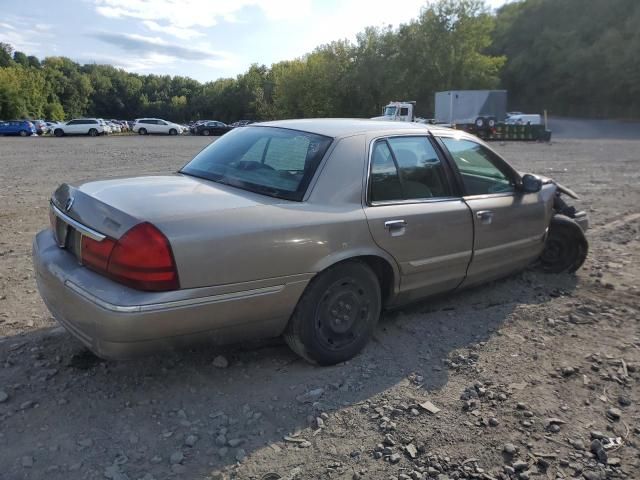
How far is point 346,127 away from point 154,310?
1896 millimetres

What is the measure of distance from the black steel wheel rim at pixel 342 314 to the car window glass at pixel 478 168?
1.35 m

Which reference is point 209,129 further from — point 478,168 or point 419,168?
point 419,168

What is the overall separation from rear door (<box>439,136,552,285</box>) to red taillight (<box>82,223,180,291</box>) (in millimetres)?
2377

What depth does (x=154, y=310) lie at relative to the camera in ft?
8.92

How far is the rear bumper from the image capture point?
272 centimetres

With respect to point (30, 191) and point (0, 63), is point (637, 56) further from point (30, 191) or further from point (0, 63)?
point (0, 63)

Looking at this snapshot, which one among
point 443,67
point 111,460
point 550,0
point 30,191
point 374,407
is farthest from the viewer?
point 550,0

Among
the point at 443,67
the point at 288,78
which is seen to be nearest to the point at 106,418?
the point at 443,67

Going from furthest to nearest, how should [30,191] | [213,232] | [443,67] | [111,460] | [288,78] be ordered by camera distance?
[288,78]
[443,67]
[30,191]
[213,232]
[111,460]

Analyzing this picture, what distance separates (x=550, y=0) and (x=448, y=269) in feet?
292

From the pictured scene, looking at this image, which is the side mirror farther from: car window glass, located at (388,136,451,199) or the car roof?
car window glass, located at (388,136,451,199)

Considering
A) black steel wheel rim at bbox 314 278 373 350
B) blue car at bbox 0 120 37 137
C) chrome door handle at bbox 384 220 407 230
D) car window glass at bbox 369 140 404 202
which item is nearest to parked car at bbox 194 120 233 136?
blue car at bbox 0 120 37 137

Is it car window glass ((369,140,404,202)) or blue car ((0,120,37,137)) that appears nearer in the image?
car window glass ((369,140,404,202))

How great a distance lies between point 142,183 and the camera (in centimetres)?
352
